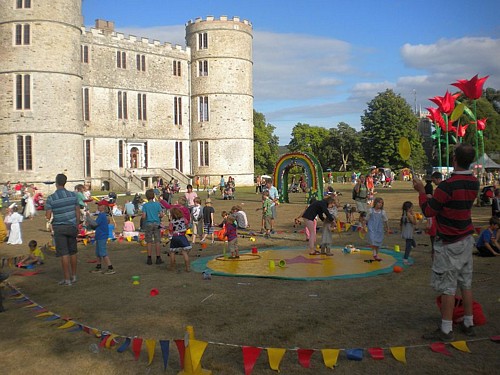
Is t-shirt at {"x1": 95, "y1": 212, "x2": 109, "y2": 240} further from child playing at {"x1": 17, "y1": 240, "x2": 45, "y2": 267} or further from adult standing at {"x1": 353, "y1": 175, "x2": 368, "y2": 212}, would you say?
adult standing at {"x1": 353, "y1": 175, "x2": 368, "y2": 212}

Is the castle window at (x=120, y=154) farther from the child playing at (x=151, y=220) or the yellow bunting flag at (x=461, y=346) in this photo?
the yellow bunting flag at (x=461, y=346)

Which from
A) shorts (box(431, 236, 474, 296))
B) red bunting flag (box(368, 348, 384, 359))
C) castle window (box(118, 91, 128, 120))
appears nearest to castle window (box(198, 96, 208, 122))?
castle window (box(118, 91, 128, 120))

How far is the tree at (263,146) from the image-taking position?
279 ft

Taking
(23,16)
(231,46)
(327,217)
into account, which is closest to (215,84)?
(231,46)

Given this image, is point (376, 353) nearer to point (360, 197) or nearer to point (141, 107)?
point (360, 197)

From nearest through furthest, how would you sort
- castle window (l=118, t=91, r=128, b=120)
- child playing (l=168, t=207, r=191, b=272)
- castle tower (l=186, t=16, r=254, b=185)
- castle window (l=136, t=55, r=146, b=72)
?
child playing (l=168, t=207, r=191, b=272) < castle window (l=118, t=91, r=128, b=120) < castle window (l=136, t=55, r=146, b=72) < castle tower (l=186, t=16, r=254, b=185)

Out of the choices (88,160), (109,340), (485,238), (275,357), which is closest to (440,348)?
(275,357)

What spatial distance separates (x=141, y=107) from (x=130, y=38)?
6.89m

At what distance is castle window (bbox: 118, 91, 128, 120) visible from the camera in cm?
5044

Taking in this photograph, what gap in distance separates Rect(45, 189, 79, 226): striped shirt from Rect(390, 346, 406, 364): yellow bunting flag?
7278mm

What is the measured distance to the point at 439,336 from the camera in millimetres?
6660

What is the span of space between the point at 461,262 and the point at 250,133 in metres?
50.4

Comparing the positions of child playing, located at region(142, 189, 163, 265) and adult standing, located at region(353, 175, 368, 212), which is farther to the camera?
adult standing, located at region(353, 175, 368, 212)

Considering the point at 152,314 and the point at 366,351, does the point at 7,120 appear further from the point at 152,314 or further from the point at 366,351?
the point at 366,351
